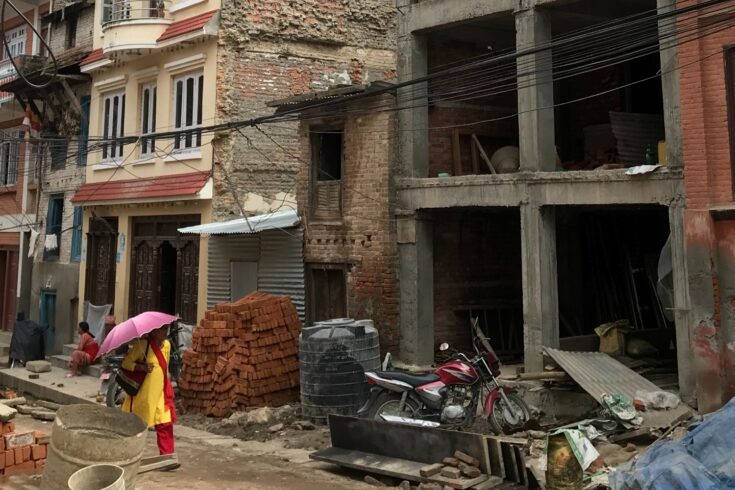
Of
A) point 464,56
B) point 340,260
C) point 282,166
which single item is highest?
point 464,56

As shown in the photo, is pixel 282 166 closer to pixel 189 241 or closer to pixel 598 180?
pixel 189 241

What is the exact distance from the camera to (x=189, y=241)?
1628 centimetres

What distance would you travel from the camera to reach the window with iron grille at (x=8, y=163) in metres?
23.8

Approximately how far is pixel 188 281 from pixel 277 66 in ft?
19.1

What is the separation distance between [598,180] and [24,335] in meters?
15.6

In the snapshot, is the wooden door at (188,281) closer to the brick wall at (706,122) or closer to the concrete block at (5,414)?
the concrete block at (5,414)

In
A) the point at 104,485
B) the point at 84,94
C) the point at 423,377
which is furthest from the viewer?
the point at 84,94

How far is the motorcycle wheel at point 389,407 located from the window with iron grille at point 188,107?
924 cm

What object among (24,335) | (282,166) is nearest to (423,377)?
(282,166)

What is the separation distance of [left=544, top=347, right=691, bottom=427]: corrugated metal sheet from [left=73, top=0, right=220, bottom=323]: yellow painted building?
918 cm

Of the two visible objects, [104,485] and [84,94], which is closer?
[104,485]

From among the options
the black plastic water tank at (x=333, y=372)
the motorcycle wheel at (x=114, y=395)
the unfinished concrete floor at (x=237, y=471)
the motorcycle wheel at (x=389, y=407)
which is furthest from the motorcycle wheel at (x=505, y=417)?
the motorcycle wheel at (x=114, y=395)

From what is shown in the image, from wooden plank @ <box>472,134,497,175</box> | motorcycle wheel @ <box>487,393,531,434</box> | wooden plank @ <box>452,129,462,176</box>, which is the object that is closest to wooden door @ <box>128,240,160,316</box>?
wooden plank @ <box>452,129,462,176</box>

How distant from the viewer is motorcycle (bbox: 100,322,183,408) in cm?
1183
